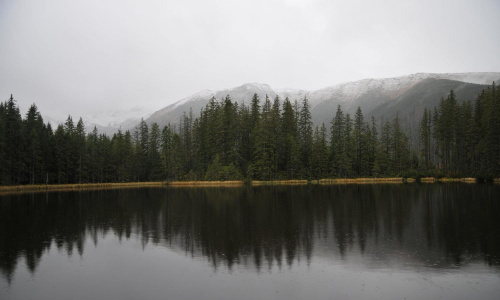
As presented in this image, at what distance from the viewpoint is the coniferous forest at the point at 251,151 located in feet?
242

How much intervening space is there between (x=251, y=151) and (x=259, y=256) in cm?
7202

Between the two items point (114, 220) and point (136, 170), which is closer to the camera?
point (114, 220)

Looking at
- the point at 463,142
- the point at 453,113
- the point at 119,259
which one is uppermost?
the point at 453,113

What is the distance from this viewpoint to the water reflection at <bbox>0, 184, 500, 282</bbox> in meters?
15.5

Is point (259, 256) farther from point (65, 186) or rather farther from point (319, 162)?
point (65, 186)

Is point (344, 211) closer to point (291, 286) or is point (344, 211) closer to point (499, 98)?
point (291, 286)

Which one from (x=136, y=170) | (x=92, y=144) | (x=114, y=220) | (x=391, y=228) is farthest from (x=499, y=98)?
(x=92, y=144)

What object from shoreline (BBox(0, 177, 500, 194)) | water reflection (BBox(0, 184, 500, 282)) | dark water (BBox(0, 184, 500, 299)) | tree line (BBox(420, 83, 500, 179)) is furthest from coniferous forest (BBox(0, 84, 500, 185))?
dark water (BBox(0, 184, 500, 299))

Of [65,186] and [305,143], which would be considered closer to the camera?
[65,186]

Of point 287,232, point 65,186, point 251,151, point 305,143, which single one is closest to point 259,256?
point 287,232

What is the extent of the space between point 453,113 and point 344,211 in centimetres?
7457

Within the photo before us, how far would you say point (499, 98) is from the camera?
242ft

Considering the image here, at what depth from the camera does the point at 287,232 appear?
21047 mm

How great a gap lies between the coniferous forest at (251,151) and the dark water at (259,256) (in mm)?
53278
